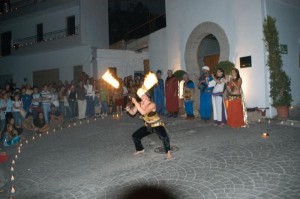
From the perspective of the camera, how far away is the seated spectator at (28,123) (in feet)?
39.7

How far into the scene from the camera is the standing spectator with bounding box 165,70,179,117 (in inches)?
484

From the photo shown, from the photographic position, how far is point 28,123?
40.1 ft

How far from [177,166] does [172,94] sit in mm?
6654

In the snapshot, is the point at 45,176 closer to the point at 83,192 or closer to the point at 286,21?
the point at 83,192

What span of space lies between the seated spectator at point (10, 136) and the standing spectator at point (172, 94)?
6023mm

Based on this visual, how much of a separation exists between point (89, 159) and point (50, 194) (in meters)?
1.96

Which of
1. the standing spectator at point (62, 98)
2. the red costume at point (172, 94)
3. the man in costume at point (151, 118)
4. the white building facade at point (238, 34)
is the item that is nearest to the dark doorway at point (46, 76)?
the standing spectator at point (62, 98)

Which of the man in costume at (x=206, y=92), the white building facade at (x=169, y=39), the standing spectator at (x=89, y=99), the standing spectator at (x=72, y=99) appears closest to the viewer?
the man in costume at (x=206, y=92)

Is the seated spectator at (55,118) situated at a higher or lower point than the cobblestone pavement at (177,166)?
higher

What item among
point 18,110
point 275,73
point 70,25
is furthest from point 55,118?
point 70,25

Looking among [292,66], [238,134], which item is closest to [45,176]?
[238,134]

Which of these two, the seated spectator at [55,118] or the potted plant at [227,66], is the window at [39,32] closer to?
the seated spectator at [55,118]

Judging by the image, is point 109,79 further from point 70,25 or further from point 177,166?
point 70,25

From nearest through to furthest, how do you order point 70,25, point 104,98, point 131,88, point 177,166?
1. point 177,166
2. point 104,98
3. point 131,88
4. point 70,25
